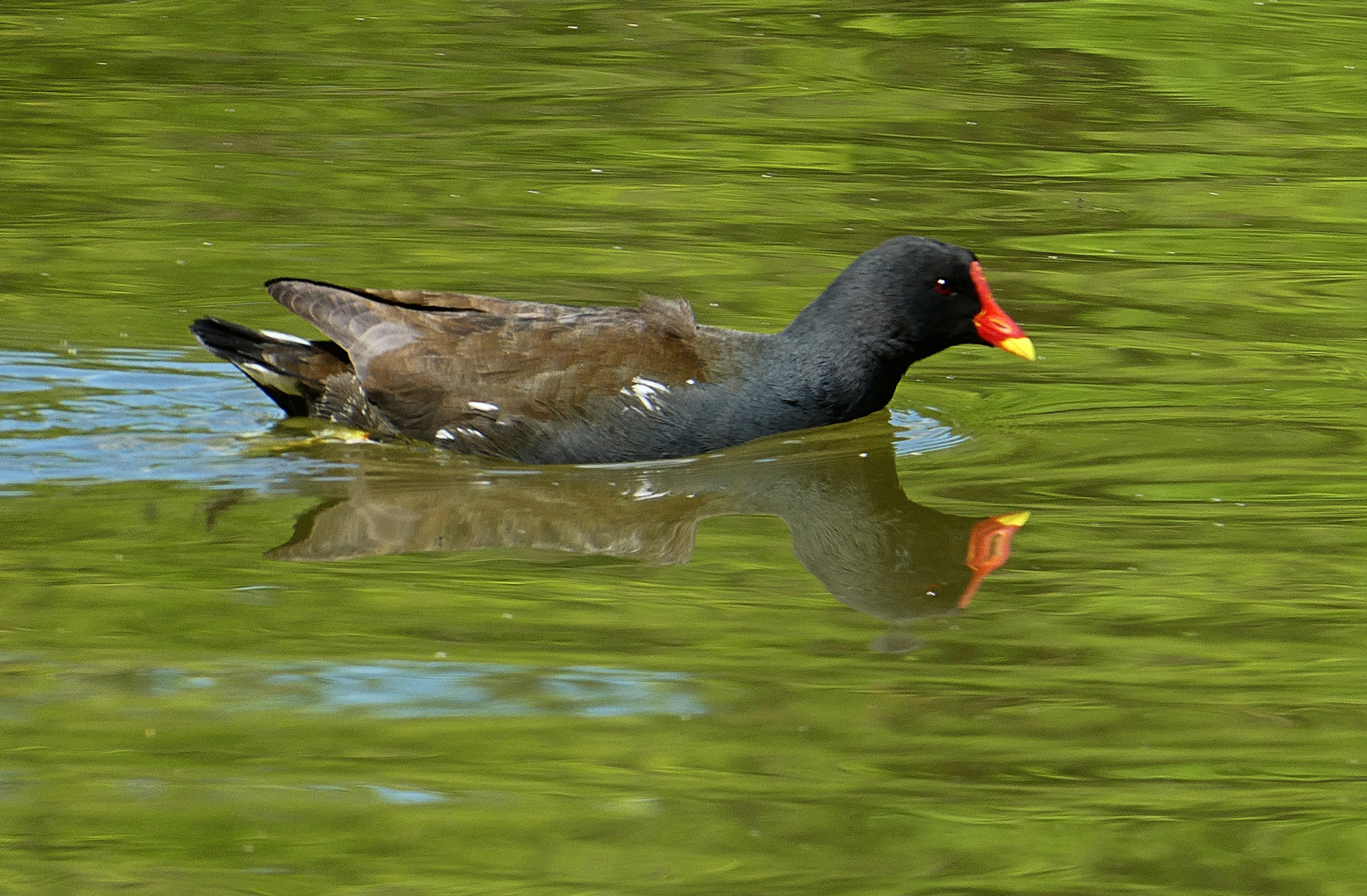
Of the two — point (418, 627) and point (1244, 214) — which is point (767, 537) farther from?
point (1244, 214)

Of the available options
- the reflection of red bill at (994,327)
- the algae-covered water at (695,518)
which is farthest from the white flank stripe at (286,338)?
the reflection of red bill at (994,327)

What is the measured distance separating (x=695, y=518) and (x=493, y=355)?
1.09m

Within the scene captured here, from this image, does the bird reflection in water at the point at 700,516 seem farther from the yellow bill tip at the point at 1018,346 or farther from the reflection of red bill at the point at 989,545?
the yellow bill tip at the point at 1018,346

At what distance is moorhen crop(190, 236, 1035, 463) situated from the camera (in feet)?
23.1

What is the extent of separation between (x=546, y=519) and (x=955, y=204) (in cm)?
513

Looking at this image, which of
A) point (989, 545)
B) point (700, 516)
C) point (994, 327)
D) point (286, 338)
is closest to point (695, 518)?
point (700, 516)

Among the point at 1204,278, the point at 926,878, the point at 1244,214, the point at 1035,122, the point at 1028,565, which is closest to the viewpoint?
the point at 926,878

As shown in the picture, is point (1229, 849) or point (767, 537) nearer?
point (1229, 849)

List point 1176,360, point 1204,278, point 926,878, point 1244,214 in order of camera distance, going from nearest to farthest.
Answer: point 926,878 < point 1176,360 < point 1204,278 < point 1244,214

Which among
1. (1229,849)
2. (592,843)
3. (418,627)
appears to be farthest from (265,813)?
(1229,849)

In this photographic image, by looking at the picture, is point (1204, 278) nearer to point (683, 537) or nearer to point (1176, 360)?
point (1176, 360)

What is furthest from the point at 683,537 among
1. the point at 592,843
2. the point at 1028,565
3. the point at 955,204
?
the point at 955,204

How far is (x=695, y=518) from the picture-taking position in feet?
21.5

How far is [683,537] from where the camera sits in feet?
20.7
